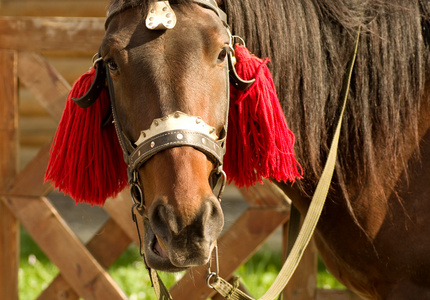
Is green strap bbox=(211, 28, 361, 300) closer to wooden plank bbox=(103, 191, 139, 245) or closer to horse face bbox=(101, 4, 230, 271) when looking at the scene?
horse face bbox=(101, 4, 230, 271)

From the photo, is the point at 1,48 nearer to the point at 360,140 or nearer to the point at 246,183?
the point at 246,183

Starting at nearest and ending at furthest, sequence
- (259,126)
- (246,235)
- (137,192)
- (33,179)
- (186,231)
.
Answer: (186,231) < (137,192) < (259,126) < (246,235) < (33,179)

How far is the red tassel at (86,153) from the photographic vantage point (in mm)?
2016

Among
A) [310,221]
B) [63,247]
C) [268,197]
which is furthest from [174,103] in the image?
[63,247]

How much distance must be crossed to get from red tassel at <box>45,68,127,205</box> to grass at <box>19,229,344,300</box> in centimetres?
229

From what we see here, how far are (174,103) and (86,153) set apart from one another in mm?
473

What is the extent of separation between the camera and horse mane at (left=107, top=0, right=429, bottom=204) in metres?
2.16

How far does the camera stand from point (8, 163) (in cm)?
328

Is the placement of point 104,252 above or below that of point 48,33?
below

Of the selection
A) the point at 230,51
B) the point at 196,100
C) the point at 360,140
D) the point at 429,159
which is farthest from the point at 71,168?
the point at 429,159

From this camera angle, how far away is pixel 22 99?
256 inches

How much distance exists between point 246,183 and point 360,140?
1.59ft

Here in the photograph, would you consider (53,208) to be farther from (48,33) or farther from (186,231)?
(186,231)

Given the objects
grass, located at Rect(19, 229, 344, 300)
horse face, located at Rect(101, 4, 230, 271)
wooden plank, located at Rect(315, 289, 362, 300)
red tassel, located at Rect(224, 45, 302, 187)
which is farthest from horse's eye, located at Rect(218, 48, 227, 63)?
grass, located at Rect(19, 229, 344, 300)
